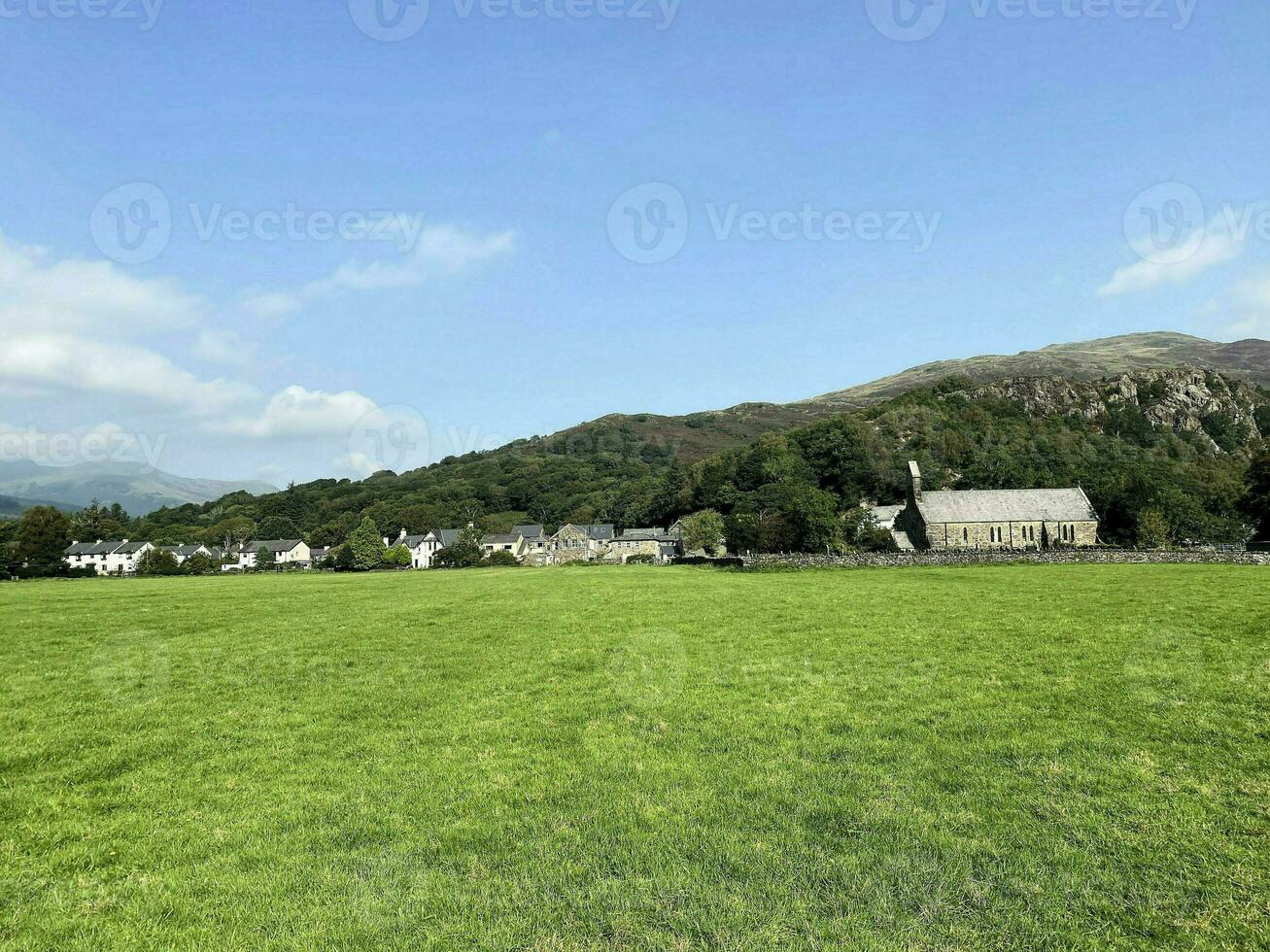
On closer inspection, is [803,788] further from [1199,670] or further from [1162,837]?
[1199,670]


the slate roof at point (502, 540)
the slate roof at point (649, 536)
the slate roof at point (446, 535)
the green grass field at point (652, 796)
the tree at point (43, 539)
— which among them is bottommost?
the slate roof at point (649, 536)

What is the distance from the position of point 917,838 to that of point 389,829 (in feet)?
20.4

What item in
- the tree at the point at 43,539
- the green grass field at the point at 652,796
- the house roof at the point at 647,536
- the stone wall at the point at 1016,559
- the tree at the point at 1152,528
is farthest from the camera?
the house roof at the point at 647,536

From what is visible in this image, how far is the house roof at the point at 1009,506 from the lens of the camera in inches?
4289

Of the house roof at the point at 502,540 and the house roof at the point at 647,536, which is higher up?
the house roof at the point at 502,540

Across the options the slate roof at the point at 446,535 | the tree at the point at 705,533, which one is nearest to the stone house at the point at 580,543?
the slate roof at the point at 446,535

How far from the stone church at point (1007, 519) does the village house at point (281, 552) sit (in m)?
146

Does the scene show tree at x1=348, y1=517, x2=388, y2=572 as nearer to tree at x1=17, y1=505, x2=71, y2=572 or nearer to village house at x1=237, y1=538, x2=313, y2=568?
tree at x1=17, y1=505, x2=71, y2=572

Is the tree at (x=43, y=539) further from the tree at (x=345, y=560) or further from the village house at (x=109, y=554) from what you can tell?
the village house at (x=109, y=554)

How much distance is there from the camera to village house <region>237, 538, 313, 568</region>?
7096 inches

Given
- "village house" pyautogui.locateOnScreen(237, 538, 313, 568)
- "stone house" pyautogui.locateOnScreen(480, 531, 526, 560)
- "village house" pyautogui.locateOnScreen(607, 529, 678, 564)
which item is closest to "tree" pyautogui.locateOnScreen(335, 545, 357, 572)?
"stone house" pyautogui.locateOnScreen(480, 531, 526, 560)

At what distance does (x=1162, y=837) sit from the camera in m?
7.84

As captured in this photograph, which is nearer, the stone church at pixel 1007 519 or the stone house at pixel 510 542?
the stone church at pixel 1007 519

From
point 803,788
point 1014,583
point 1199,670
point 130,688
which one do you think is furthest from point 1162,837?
point 1014,583
